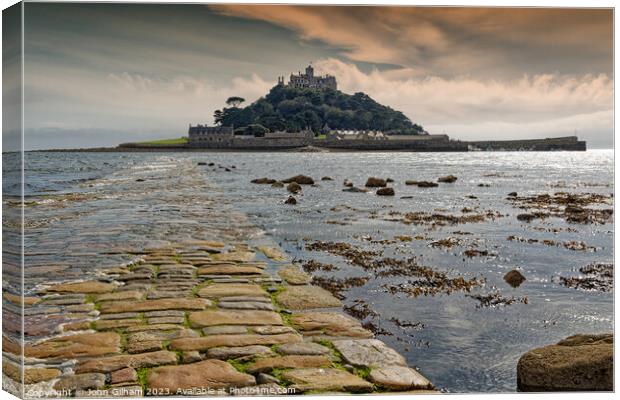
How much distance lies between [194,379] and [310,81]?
5.65m

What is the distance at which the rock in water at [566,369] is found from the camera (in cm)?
532

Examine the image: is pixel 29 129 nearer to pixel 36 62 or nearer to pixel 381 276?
pixel 36 62

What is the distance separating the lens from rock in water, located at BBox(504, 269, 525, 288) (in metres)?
8.73

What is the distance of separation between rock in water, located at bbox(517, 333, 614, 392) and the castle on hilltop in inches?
206

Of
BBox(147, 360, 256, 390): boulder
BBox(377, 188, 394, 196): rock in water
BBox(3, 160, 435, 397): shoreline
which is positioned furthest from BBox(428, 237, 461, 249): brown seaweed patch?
BBox(377, 188, 394, 196): rock in water

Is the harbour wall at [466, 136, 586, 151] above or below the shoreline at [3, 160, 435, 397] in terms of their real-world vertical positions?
above

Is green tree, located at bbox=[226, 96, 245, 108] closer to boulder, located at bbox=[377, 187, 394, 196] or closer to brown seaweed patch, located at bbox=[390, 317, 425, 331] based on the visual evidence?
brown seaweed patch, located at bbox=[390, 317, 425, 331]

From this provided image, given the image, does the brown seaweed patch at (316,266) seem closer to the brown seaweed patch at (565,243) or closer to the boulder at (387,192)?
the brown seaweed patch at (565,243)

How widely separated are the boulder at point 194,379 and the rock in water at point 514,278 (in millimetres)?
5023

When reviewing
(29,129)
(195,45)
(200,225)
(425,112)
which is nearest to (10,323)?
(29,129)

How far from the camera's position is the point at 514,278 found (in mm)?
8828

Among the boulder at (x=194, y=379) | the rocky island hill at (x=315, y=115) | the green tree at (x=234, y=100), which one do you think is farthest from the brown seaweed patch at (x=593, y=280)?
the green tree at (x=234, y=100)

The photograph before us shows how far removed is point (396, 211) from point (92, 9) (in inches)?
506

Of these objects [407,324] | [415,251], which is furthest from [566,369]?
[415,251]
